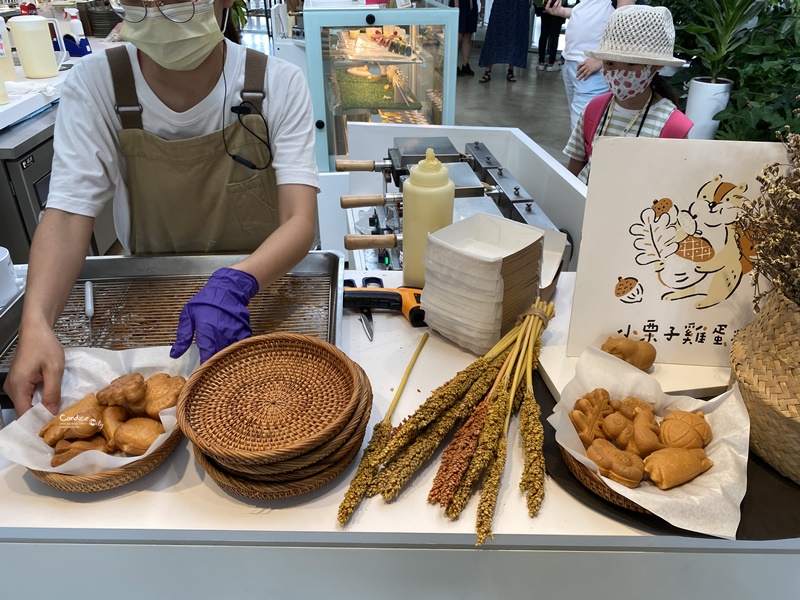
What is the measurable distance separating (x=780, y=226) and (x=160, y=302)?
1181 millimetres

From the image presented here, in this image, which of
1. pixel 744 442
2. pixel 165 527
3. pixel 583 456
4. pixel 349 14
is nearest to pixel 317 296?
pixel 165 527

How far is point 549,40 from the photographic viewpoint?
8.73 metres

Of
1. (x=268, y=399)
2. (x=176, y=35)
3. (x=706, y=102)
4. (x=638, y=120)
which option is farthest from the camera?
(x=706, y=102)

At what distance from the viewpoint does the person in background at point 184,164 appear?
43.5 inches

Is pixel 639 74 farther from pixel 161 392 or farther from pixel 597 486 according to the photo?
pixel 161 392

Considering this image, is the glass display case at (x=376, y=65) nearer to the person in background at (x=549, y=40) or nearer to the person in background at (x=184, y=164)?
the person in background at (x=184, y=164)

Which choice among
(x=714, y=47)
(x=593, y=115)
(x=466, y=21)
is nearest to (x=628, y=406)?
(x=593, y=115)

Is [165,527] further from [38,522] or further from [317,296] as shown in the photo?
[317,296]

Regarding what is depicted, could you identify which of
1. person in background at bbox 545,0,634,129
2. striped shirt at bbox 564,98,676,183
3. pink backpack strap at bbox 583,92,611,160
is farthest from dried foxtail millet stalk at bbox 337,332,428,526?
person in background at bbox 545,0,634,129

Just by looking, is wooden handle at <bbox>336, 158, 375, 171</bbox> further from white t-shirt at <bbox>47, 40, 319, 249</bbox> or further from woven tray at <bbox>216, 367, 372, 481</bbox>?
woven tray at <bbox>216, 367, 372, 481</bbox>

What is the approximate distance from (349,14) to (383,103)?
1.86ft

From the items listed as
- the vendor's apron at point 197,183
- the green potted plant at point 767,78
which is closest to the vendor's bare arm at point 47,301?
the vendor's apron at point 197,183

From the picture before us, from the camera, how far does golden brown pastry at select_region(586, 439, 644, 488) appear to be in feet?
2.63

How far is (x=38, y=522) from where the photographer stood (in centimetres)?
82
